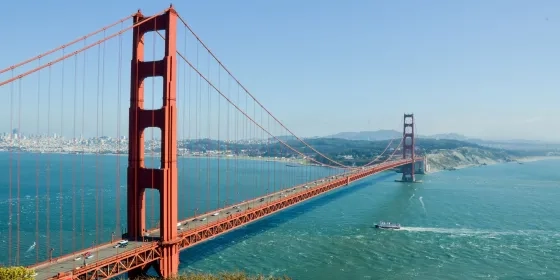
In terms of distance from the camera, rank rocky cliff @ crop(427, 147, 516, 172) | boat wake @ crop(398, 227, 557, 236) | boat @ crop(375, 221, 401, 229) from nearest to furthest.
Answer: boat wake @ crop(398, 227, 557, 236) < boat @ crop(375, 221, 401, 229) < rocky cliff @ crop(427, 147, 516, 172)

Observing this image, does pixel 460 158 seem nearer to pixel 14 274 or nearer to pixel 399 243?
pixel 399 243

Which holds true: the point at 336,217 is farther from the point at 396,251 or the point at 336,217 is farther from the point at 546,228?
the point at 546,228

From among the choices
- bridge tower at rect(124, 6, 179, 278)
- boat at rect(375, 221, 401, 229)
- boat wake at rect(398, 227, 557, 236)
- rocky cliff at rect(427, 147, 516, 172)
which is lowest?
boat wake at rect(398, 227, 557, 236)

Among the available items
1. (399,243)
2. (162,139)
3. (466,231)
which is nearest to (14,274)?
(162,139)

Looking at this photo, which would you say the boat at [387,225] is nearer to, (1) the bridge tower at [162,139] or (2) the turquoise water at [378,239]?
(2) the turquoise water at [378,239]

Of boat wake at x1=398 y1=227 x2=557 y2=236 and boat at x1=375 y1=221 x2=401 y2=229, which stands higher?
boat at x1=375 y1=221 x2=401 y2=229

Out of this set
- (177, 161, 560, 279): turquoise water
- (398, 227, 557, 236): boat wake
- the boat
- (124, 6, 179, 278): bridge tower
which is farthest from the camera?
the boat

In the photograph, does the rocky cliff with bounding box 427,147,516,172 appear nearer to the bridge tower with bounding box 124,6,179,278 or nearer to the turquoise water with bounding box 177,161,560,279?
the turquoise water with bounding box 177,161,560,279

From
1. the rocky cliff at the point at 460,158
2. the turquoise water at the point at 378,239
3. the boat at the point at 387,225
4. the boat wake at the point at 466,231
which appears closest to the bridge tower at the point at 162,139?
the turquoise water at the point at 378,239

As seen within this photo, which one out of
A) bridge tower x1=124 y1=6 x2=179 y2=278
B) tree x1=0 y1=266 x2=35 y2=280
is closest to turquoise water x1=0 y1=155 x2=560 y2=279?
bridge tower x1=124 y1=6 x2=179 y2=278

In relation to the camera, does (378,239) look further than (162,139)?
Yes
